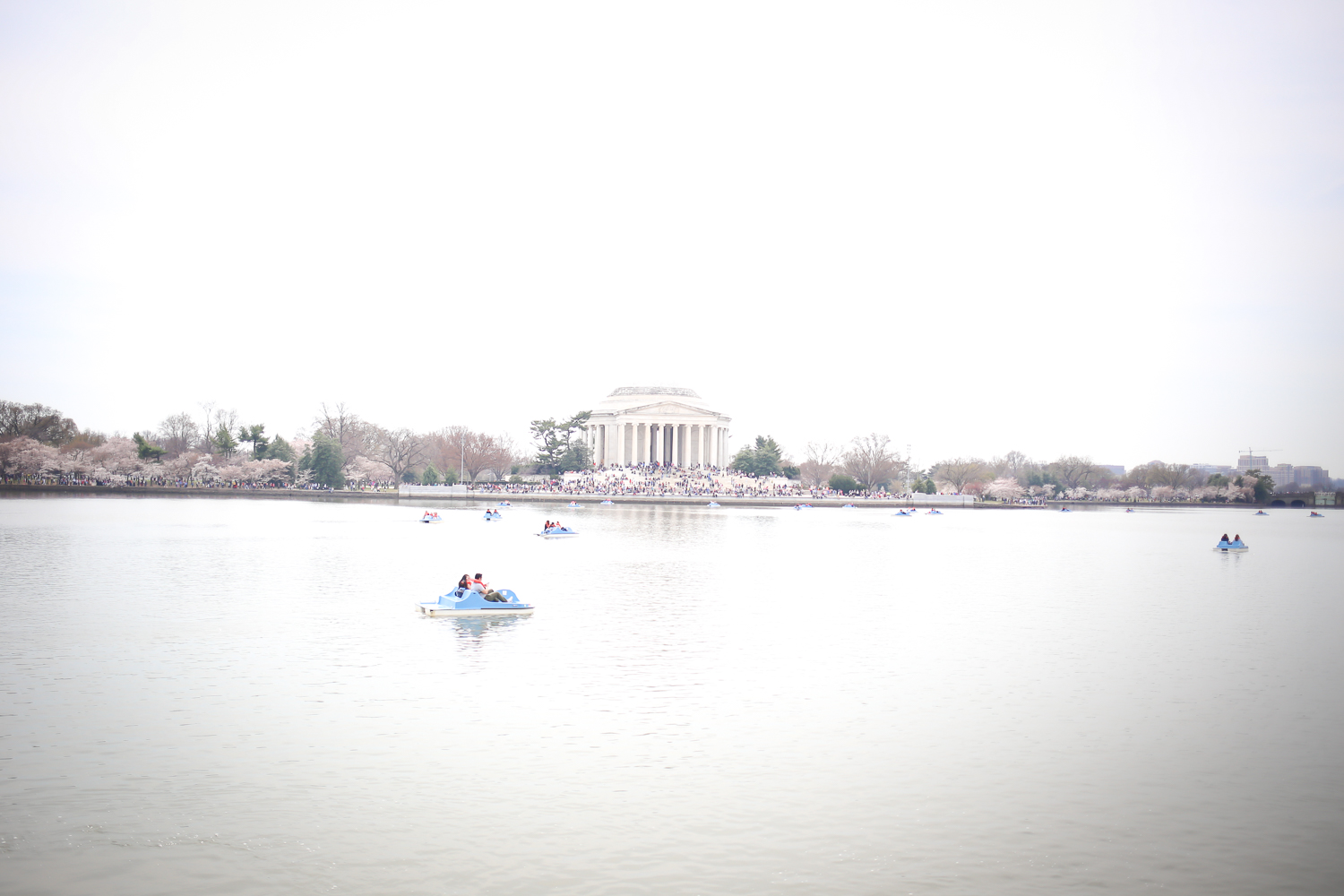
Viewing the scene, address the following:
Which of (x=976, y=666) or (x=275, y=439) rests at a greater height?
(x=275, y=439)

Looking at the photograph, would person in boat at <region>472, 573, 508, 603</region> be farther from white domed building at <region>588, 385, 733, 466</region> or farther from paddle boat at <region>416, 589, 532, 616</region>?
white domed building at <region>588, 385, 733, 466</region>

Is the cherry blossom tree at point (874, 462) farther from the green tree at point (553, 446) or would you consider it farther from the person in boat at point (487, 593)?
the person in boat at point (487, 593)

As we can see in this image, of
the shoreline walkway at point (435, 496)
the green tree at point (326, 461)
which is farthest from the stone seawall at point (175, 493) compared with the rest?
the green tree at point (326, 461)

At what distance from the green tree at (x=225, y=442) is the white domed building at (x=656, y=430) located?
4789 cm

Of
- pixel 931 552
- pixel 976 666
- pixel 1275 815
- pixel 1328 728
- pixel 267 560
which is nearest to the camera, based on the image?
pixel 1275 815

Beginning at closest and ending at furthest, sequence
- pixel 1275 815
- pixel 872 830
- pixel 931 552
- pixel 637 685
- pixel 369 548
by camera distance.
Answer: pixel 872 830, pixel 1275 815, pixel 637 685, pixel 369 548, pixel 931 552

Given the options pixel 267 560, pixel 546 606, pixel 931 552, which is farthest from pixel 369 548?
pixel 931 552

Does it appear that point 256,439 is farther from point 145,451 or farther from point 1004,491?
point 1004,491

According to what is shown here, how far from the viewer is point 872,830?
45.0 ft

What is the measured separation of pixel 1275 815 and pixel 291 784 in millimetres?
13744

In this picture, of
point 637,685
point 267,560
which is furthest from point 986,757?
point 267,560

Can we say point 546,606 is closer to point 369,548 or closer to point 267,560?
point 267,560

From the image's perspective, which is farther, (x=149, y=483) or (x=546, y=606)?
(x=149, y=483)

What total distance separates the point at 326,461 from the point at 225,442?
14.1 metres
